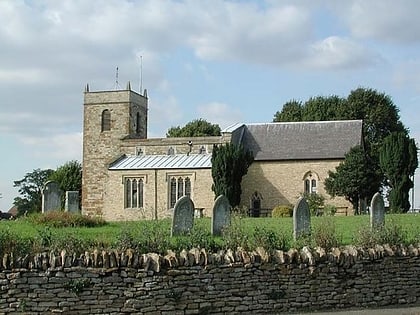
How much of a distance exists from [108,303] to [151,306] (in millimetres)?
922

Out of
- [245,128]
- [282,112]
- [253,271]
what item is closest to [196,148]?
[245,128]

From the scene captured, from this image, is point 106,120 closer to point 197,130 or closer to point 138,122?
point 138,122

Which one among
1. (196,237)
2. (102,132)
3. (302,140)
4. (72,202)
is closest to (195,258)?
(196,237)

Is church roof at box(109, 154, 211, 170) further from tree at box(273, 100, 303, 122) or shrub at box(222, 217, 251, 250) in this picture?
shrub at box(222, 217, 251, 250)

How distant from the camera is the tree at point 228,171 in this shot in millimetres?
47031

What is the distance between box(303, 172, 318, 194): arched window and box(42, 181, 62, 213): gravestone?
27242mm

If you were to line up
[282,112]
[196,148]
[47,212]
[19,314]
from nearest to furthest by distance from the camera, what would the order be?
[19,314] < [47,212] < [196,148] < [282,112]

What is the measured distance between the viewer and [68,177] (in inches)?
2655

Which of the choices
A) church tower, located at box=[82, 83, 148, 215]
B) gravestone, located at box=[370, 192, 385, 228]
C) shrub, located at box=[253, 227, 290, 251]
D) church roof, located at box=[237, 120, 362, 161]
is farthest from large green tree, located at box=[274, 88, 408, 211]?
shrub, located at box=[253, 227, 290, 251]

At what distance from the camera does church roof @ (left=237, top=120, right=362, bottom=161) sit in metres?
51.4

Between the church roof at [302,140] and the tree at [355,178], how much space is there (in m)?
3.45

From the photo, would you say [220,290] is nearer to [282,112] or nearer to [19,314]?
[19,314]

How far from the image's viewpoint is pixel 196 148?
5441 centimetres

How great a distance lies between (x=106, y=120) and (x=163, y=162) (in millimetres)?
8140
